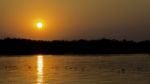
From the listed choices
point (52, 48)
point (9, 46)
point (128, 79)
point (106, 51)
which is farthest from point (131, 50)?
point (128, 79)

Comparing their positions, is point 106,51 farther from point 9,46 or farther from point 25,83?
point 25,83

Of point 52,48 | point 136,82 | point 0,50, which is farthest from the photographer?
point 52,48

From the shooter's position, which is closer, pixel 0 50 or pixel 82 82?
pixel 82 82

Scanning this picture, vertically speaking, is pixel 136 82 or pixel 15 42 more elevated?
pixel 15 42

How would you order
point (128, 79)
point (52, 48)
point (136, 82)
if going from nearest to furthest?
point (136, 82) → point (128, 79) → point (52, 48)

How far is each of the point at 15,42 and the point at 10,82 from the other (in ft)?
313

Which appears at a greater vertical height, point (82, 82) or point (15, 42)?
point (15, 42)

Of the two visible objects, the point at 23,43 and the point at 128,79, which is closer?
the point at 128,79

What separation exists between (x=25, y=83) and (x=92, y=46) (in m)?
105

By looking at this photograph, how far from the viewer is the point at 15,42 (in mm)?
137250

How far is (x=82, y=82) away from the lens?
135 feet

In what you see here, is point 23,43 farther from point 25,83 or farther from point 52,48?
point 25,83

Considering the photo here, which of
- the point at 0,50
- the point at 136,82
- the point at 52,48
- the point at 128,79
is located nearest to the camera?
the point at 136,82

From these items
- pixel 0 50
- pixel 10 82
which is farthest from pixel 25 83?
pixel 0 50
